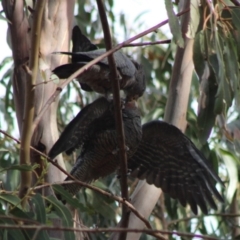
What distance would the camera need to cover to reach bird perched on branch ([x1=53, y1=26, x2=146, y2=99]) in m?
2.36

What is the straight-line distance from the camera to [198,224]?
14.3ft

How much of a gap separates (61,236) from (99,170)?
0.58 m

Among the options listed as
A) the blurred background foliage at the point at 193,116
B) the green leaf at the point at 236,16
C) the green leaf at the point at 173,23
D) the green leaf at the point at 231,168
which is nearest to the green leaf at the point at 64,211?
the blurred background foliage at the point at 193,116

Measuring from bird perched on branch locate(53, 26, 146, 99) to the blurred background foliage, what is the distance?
10.3 inches

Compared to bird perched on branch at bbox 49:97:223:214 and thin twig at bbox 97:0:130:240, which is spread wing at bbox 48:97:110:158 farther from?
thin twig at bbox 97:0:130:240

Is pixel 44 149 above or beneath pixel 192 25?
beneath

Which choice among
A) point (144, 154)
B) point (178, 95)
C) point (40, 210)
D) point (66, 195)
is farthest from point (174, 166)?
point (40, 210)

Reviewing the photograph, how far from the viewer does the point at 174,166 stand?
340cm

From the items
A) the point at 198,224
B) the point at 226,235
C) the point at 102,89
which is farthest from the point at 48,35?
the point at 226,235

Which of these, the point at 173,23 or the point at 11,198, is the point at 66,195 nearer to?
the point at 11,198

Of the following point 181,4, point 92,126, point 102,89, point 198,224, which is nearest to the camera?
point 102,89

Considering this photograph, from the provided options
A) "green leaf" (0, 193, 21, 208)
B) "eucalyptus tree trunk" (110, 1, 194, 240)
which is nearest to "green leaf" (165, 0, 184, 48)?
"green leaf" (0, 193, 21, 208)

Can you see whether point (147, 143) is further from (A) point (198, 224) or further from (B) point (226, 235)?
(B) point (226, 235)

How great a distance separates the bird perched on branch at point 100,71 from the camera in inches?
92.7
